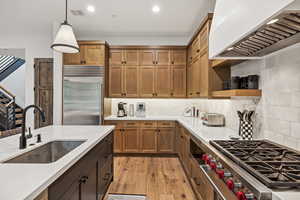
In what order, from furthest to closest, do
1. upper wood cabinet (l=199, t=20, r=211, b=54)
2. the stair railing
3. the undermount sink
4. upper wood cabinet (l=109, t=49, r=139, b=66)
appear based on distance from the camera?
the stair railing → upper wood cabinet (l=109, t=49, r=139, b=66) → upper wood cabinet (l=199, t=20, r=211, b=54) → the undermount sink

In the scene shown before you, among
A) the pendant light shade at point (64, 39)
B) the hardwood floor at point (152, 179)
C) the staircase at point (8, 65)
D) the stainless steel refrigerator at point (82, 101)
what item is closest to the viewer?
the pendant light shade at point (64, 39)

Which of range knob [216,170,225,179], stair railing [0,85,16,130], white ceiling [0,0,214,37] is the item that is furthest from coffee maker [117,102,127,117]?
stair railing [0,85,16,130]

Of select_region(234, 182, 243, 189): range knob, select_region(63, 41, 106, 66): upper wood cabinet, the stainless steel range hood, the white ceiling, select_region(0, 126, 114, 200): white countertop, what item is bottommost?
select_region(234, 182, 243, 189): range knob

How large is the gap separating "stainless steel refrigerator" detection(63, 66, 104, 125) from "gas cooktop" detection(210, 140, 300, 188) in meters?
3.12

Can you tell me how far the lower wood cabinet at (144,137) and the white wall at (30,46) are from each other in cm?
258

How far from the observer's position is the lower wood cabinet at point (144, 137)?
4.53 m

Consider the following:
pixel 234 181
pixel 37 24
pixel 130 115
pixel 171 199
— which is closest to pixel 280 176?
pixel 234 181

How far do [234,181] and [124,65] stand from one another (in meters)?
3.98

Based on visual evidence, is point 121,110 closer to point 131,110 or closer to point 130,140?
point 131,110

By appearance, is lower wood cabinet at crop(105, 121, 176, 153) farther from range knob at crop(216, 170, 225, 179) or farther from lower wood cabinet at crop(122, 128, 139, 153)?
range knob at crop(216, 170, 225, 179)

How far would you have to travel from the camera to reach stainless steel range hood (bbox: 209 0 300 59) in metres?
0.99

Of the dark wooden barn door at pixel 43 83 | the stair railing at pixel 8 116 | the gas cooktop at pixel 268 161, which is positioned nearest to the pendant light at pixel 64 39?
the gas cooktop at pixel 268 161

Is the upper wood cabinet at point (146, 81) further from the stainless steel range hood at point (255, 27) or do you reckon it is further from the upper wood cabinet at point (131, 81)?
the stainless steel range hood at point (255, 27)

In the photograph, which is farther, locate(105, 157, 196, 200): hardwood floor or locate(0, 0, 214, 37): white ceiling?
locate(0, 0, 214, 37): white ceiling
